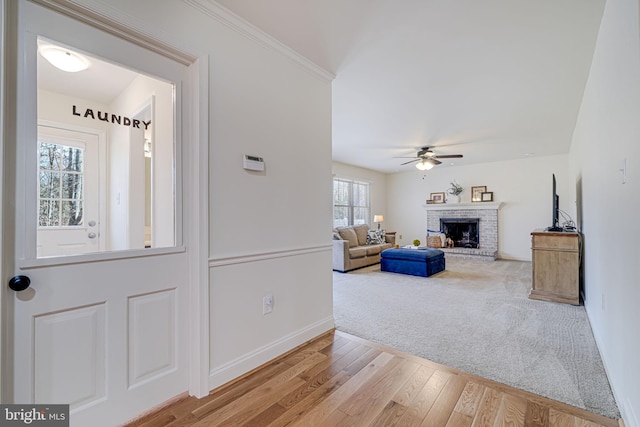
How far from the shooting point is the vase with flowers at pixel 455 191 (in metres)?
8.09

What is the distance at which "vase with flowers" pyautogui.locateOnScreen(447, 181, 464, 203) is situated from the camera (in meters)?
8.09

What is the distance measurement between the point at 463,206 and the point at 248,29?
7.62m

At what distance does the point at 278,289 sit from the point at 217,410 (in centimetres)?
89

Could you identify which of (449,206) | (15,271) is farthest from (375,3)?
(449,206)

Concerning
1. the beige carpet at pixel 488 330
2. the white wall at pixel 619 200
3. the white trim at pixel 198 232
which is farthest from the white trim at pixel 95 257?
the white wall at pixel 619 200

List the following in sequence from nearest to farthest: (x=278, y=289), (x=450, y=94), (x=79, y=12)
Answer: (x=79, y=12)
(x=278, y=289)
(x=450, y=94)

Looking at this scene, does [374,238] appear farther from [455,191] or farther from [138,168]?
[138,168]

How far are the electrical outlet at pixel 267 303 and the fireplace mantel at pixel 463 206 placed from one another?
24.0ft

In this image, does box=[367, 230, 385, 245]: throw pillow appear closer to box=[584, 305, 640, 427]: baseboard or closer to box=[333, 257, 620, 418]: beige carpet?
box=[333, 257, 620, 418]: beige carpet

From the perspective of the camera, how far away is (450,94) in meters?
3.34

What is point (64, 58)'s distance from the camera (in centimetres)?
142

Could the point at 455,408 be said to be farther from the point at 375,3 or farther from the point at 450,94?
the point at 450,94

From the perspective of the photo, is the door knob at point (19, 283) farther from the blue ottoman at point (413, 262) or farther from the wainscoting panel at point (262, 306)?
the blue ottoman at point (413, 262)

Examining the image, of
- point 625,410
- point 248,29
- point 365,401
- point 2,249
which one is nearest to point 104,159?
point 2,249
